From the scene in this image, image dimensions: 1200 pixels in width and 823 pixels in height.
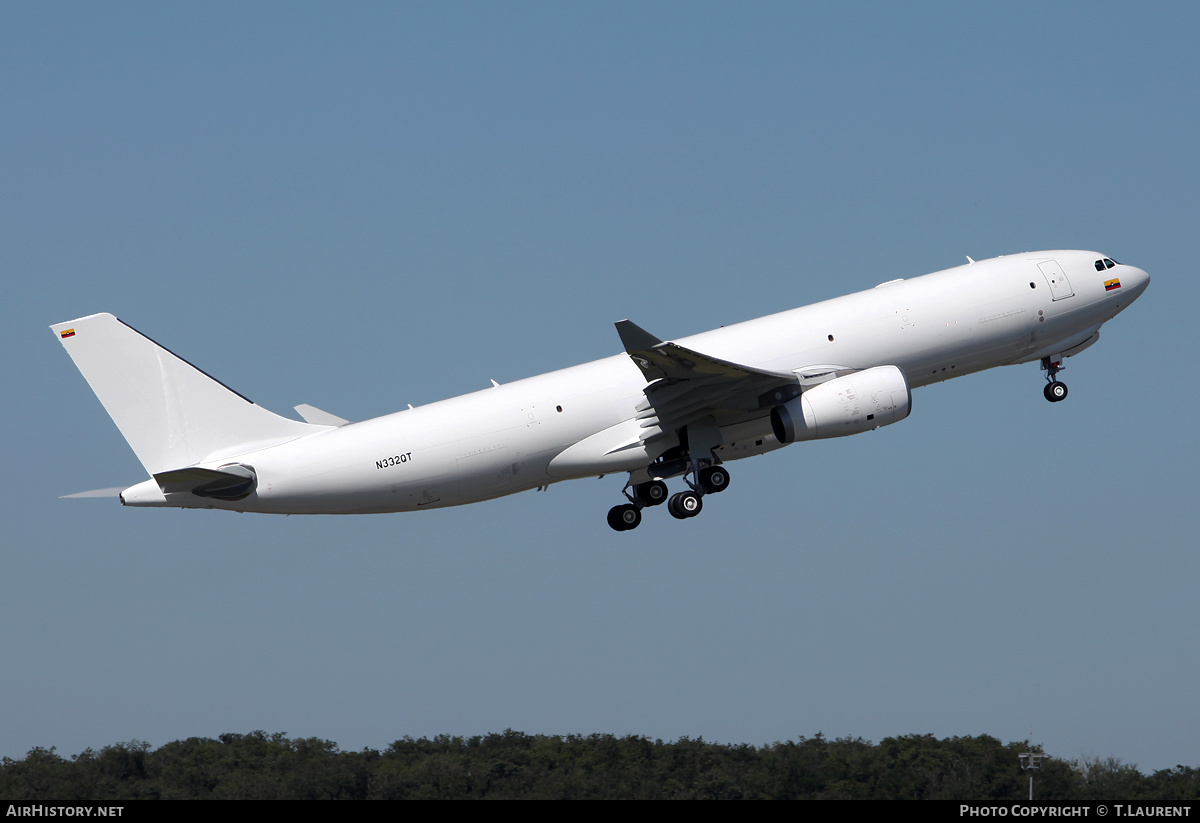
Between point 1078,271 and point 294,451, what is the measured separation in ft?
84.5

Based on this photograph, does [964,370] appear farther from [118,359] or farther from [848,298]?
[118,359]

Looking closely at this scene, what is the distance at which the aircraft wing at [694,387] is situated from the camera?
137ft

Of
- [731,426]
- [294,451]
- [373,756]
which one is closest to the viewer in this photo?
[294,451]

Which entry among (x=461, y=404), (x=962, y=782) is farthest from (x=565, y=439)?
(x=962, y=782)

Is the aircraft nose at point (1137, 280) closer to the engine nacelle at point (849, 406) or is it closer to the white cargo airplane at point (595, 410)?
the white cargo airplane at point (595, 410)

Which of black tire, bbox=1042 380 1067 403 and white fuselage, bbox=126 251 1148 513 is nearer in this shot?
white fuselage, bbox=126 251 1148 513

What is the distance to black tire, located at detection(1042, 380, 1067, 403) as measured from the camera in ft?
161

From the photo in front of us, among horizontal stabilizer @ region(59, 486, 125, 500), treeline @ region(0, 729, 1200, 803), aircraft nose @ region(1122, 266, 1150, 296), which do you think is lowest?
treeline @ region(0, 729, 1200, 803)

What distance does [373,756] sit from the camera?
6619cm

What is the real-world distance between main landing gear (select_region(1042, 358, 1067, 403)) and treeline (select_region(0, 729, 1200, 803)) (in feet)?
65.0

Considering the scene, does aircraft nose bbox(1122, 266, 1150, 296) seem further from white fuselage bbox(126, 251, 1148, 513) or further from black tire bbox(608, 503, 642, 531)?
black tire bbox(608, 503, 642, 531)

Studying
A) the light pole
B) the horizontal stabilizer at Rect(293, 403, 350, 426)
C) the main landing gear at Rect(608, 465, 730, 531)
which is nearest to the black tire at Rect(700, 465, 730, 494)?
the main landing gear at Rect(608, 465, 730, 531)

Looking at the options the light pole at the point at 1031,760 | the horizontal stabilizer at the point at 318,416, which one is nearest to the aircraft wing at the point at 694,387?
the horizontal stabilizer at the point at 318,416

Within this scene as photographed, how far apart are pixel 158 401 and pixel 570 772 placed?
29.7 metres
